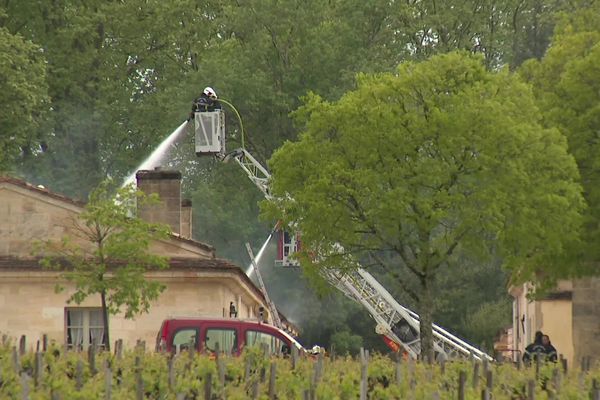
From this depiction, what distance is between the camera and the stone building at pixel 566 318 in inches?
1841

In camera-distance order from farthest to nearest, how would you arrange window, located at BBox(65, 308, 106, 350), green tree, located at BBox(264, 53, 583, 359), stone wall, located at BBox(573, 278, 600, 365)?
stone wall, located at BBox(573, 278, 600, 365) < window, located at BBox(65, 308, 106, 350) < green tree, located at BBox(264, 53, 583, 359)

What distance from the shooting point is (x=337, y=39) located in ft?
232

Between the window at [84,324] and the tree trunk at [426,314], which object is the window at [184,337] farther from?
the window at [84,324]

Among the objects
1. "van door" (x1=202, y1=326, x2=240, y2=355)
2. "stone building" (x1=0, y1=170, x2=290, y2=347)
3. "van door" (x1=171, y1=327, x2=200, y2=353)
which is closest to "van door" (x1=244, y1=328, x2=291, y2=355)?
"van door" (x1=202, y1=326, x2=240, y2=355)

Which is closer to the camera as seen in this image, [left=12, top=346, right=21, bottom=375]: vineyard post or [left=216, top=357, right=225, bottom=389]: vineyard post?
[left=216, top=357, right=225, bottom=389]: vineyard post

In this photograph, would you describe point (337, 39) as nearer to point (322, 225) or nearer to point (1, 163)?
point (1, 163)

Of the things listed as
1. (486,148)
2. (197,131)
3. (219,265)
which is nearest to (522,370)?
(486,148)

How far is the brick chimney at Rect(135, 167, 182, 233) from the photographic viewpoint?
4731 cm

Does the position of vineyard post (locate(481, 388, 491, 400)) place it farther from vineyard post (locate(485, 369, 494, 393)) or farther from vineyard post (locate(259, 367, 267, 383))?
vineyard post (locate(259, 367, 267, 383))

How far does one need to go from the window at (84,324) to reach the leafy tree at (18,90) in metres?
20.1

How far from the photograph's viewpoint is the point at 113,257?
136 feet

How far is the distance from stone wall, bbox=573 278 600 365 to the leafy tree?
22056 millimetres

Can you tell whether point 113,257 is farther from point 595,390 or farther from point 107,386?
point 595,390

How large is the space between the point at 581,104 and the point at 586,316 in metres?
7.15
